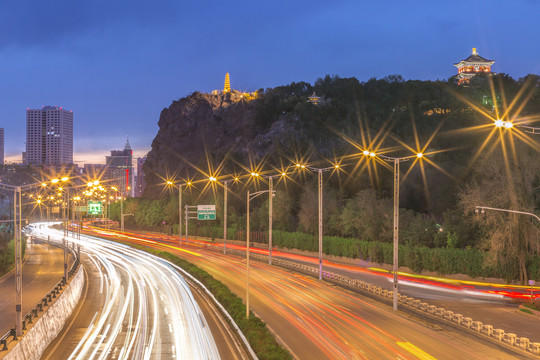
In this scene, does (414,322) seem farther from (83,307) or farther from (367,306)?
(83,307)

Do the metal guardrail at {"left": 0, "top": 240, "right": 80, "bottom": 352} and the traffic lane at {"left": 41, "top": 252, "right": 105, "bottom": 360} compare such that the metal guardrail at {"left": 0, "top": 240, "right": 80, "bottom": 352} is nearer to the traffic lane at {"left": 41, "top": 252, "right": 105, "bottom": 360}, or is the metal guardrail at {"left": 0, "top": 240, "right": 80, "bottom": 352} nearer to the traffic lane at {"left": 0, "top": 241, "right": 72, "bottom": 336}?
the traffic lane at {"left": 41, "top": 252, "right": 105, "bottom": 360}

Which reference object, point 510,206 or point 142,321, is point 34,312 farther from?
point 510,206

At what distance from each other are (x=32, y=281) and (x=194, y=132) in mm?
122087

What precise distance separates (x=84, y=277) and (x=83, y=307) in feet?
57.6

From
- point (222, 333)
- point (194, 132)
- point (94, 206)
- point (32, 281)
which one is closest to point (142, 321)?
point (222, 333)

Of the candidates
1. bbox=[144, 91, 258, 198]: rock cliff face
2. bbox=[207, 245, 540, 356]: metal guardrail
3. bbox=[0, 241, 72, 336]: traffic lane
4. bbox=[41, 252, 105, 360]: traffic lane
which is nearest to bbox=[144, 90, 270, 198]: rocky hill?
bbox=[144, 91, 258, 198]: rock cliff face

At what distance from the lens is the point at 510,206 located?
4684cm

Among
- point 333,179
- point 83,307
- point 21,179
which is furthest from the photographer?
point 21,179

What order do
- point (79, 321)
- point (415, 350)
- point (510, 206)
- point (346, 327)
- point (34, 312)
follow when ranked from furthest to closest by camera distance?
point (510, 206), point (79, 321), point (346, 327), point (34, 312), point (415, 350)

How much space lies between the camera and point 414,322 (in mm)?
30719

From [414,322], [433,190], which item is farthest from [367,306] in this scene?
[433,190]

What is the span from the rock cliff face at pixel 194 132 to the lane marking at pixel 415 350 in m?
132

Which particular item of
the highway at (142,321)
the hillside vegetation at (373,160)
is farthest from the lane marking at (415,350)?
the hillside vegetation at (373,160)

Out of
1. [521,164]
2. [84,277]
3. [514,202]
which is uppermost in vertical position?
[521,164]
